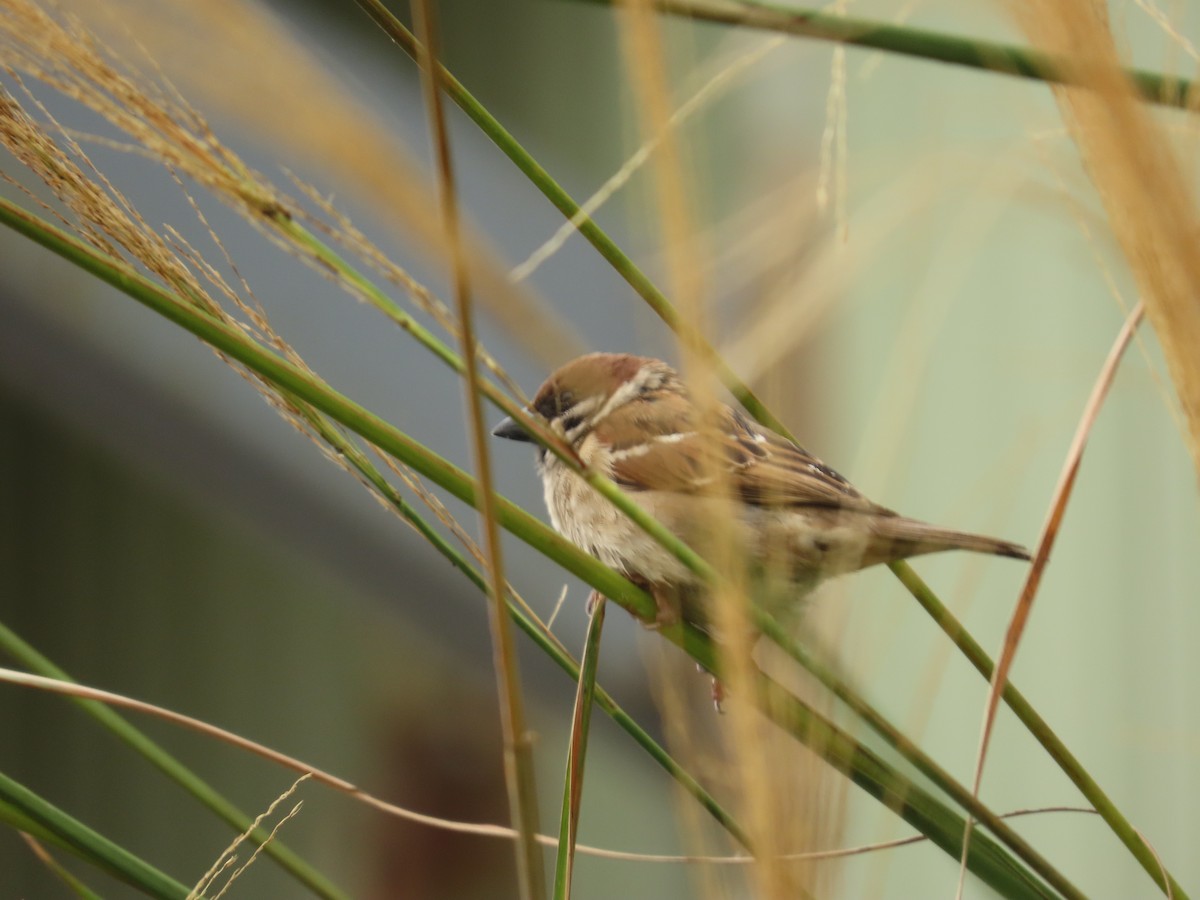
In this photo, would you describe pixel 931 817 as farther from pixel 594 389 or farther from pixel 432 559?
pixel 432 559

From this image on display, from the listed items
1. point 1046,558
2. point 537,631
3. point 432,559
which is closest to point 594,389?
point 537,631

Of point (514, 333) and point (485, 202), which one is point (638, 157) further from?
point (485, 202)

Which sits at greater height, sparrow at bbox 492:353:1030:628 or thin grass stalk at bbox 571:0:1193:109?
thin grass stalk at bbox 571:0:1193:109

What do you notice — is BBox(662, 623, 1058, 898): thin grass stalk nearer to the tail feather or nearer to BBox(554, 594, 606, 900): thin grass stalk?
BBox(554, 594, 606, 900): thin grass stalk

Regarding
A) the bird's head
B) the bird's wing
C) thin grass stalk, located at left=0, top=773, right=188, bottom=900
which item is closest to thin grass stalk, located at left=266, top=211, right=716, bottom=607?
thin grass stalk, located at left=0, top=773, right=188, bottom=900

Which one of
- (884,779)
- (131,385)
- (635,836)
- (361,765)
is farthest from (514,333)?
(635,836)

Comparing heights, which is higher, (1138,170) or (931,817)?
(1138,170)

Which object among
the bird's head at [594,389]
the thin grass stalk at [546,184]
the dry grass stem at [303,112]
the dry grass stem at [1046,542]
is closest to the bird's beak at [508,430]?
the bird's head at [594,389]
